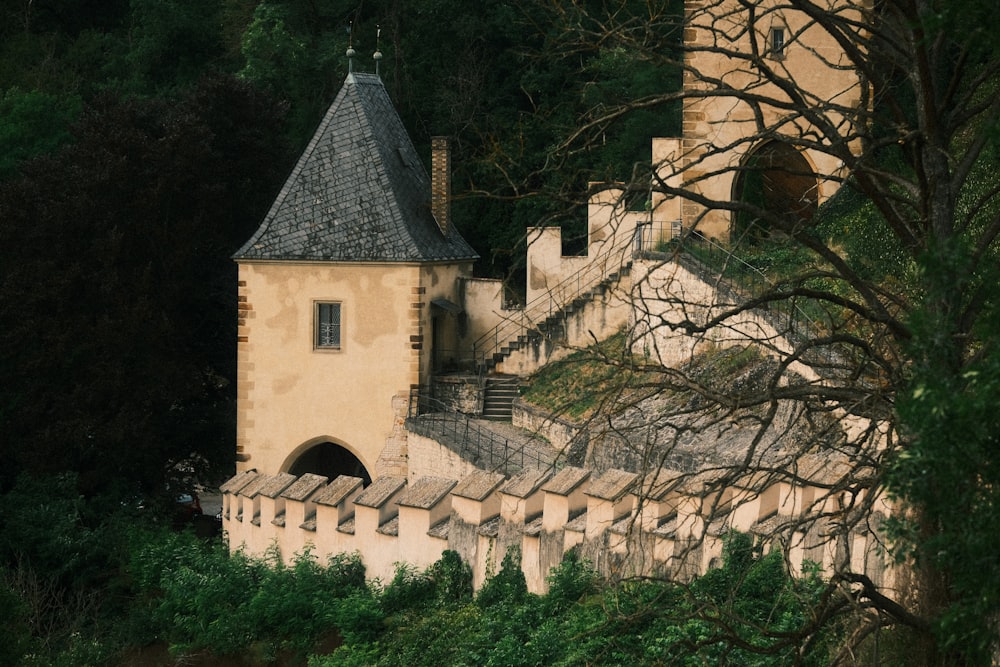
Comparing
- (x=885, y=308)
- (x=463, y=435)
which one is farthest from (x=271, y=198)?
(x=885, y=308)

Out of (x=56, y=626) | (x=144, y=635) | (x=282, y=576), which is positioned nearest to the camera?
(x=282, y=576)

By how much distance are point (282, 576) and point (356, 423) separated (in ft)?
29.4

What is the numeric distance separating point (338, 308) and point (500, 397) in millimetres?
3058

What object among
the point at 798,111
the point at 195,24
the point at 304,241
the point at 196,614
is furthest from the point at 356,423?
the point at 798,111

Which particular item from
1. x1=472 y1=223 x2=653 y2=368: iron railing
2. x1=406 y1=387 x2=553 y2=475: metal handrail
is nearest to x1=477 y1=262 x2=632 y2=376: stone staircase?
x1=472 y1=223 x2=653 y2=368: iron railing

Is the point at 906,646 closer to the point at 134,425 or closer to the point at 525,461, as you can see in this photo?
the point at 525,461

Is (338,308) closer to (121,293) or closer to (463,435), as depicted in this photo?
(121,293)

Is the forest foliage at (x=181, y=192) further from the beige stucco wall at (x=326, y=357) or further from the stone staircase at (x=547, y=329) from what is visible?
the stone staircase at (x=547, y=329)

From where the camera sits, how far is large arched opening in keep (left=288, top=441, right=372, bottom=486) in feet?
101

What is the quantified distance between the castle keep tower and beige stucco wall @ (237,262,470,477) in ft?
0.05

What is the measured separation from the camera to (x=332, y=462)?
104 feet

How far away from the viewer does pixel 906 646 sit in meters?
9.35

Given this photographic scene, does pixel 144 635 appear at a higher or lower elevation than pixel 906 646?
lower

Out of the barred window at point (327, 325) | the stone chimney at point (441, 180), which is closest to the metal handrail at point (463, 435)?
the barred window at point (327, 325)
